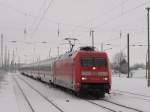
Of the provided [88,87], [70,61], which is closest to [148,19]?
[70,61]

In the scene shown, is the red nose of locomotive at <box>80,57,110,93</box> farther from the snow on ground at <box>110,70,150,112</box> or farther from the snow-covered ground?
the snow on ground at <box>110,70,150,112</box>

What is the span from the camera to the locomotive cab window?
27.1 m

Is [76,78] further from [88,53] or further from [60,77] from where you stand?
[60,77]

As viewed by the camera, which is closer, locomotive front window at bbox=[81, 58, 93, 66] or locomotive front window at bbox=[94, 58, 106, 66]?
locomotive front window at bbox=[81, 58, 93, 66]

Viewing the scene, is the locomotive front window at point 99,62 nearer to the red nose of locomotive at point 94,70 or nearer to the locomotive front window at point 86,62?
the red nose of locomotive at point 94,70

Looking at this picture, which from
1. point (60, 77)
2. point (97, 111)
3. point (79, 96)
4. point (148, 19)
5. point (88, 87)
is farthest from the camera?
point (148, 19)

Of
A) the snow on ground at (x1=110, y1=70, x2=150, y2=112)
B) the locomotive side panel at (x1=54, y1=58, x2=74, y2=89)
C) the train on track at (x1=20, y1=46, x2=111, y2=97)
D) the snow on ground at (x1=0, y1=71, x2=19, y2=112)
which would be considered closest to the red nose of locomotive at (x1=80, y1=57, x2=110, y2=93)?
the train on track at (x1=20, y1=46, x2=111, y2=97)

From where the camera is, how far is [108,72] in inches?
1057

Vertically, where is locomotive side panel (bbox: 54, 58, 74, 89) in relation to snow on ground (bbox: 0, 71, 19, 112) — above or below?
above

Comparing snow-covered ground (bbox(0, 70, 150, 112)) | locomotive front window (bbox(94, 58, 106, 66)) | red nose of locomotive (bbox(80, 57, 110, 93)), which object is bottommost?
snow-covered ground (bbox(0, 70, 150, 112))

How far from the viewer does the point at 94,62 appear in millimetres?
27203

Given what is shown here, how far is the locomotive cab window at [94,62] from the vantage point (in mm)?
27062

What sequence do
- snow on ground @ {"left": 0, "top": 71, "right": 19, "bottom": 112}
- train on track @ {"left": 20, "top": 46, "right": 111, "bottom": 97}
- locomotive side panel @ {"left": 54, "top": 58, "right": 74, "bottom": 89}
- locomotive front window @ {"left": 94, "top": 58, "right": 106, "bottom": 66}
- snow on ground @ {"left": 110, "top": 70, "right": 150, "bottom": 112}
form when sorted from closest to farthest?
snow on ground @ {"left": 0, "top": 71, "right": 19, "bottom": 112}, snow on ground @ {"left": 110, "top": 70, "right": 150, "bottom": 112}, train on track @ {"left": 20, "top": 46, "right": 111, "bottom": 97}, locomotive front window @ {"left": 94, "top": 58, "right": 106, "bottom": 66}, locomotive side panel @ {"left": 54, "top": 58, "right": 74, "bottom": 89}

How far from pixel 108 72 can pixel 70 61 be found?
3.41 m
